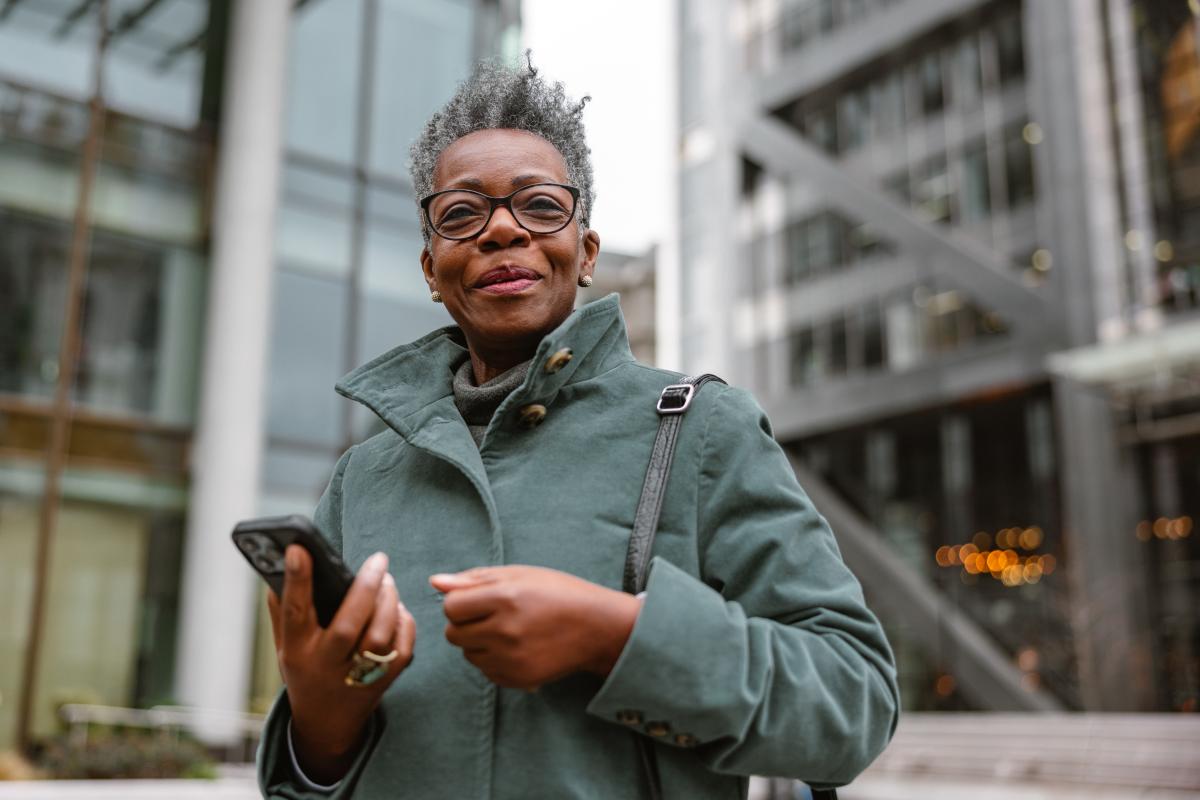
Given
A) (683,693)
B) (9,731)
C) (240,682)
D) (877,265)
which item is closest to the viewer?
(683,693)

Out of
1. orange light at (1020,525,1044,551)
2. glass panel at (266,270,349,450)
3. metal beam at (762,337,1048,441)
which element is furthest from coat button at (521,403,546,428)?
orange light at (1020,525,1044,551)

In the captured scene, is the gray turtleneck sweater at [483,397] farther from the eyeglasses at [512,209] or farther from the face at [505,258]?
the eyeglasses at [512,209]

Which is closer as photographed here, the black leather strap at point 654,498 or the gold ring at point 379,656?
the gold ring at point 379,656

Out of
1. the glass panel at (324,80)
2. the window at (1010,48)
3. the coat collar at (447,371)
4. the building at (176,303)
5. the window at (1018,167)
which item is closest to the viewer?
the coat collar at (447,371)

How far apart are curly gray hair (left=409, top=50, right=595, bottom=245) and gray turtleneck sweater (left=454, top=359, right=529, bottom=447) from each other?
0.23 meters

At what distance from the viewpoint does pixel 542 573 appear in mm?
1132

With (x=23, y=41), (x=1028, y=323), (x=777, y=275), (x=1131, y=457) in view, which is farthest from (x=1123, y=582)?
(x=23, y=41)

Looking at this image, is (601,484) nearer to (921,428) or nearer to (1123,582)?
(1123,582)

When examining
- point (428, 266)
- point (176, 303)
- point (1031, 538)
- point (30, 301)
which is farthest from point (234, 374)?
point (1031, 538)

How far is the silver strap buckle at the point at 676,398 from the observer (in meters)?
1.40

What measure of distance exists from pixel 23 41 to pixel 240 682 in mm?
9188

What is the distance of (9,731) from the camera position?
14.6 meters

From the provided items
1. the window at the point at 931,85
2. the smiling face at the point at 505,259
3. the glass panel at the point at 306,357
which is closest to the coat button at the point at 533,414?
the smiling face at the point at 505,259

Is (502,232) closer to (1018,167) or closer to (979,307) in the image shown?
(1018,167)
